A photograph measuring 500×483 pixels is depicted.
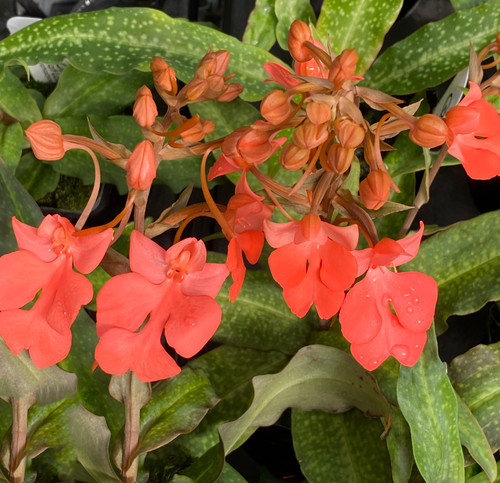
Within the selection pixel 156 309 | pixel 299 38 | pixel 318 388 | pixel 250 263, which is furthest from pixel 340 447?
pixel 299 38

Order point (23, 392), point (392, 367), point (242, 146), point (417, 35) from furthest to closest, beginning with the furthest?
point (417, 35), point (392, 367), point (23, 392), point (242, 146)

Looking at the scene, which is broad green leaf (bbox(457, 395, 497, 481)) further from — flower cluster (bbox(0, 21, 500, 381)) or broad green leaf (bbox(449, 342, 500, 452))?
flower cluster (bbox(0, 21, 500, 381))

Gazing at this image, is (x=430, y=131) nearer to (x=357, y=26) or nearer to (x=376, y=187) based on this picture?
(x=376, y=187)

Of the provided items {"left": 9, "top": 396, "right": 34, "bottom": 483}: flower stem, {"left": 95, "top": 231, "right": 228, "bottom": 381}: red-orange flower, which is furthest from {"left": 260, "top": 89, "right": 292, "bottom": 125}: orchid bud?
{"left": 9, "top": 396, "right": 34, "bottom": 483}: flower stem

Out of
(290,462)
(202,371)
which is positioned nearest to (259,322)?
(202,371)

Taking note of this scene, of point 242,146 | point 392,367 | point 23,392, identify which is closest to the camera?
point 242,146

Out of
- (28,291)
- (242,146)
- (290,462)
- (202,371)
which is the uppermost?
(242,146)

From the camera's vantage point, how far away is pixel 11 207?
2.03 ft

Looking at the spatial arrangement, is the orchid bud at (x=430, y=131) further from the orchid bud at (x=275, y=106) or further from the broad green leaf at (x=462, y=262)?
the broad green leaf at (x=462, y=262)

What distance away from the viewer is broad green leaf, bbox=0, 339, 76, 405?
0.54m

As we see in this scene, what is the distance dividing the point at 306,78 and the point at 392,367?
1.15 ft

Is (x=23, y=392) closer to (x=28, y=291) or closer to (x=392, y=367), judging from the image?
(x=28, y=291)

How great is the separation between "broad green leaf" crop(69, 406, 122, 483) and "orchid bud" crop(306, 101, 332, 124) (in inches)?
12.5

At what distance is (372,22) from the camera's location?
2.61 ft
